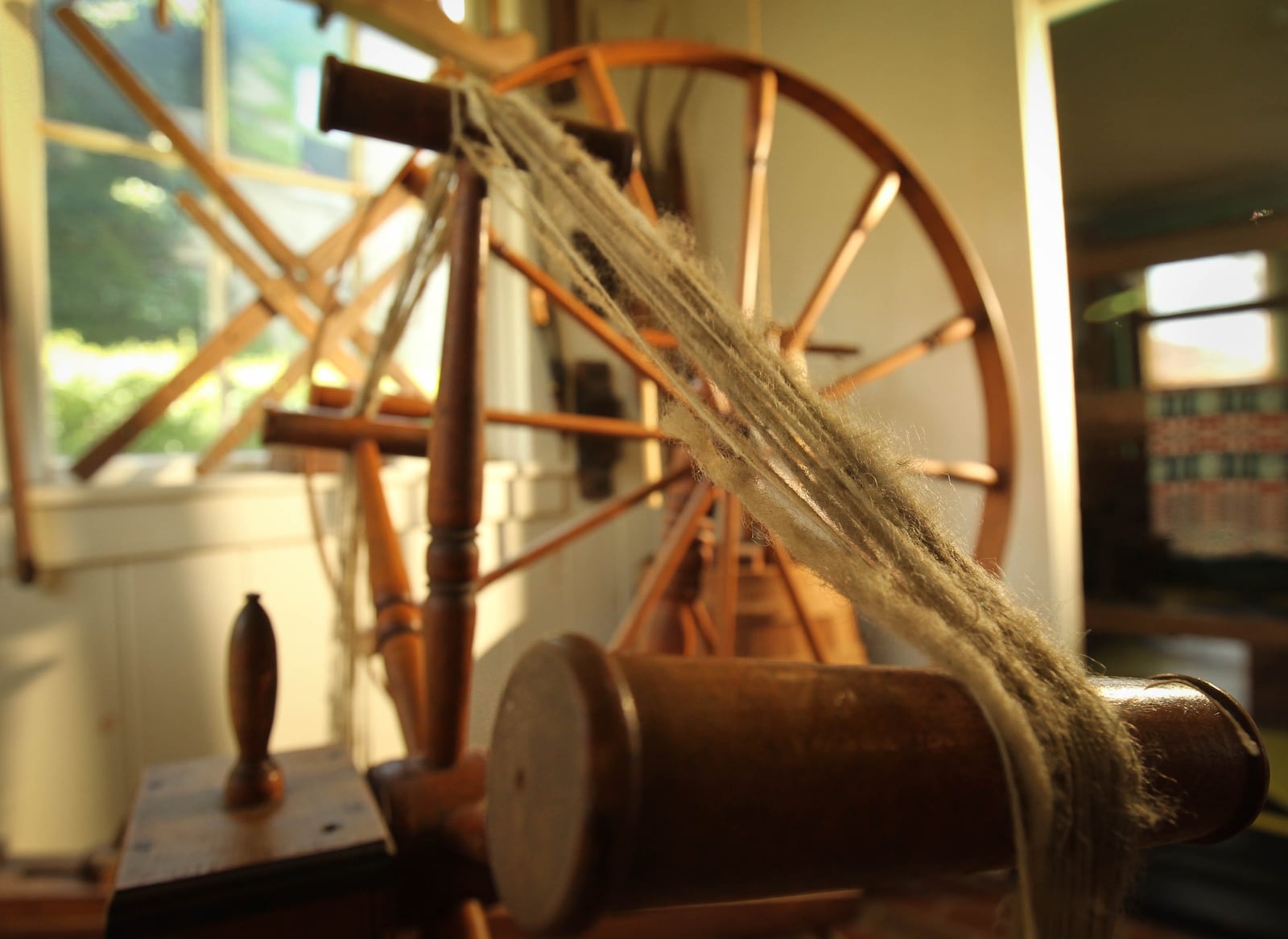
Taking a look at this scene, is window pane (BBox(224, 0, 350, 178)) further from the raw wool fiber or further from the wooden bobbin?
the wooden bobbin

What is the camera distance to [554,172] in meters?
0.51

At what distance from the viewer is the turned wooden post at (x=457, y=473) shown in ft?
1.92

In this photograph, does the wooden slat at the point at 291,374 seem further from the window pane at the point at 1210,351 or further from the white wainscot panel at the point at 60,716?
the window pane at the point at 1210,351

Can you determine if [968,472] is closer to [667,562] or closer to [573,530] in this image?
[667,562]

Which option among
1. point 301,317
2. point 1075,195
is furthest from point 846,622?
point 301,317

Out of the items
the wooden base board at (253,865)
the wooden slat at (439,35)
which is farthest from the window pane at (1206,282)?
the wooden slat at (439,35)

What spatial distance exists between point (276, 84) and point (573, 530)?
115 centimetres

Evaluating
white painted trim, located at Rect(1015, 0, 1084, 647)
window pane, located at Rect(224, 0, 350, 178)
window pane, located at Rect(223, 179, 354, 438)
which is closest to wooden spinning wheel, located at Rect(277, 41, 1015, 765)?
white painted trim, located at Rect(1015, 0, 1084, 647)

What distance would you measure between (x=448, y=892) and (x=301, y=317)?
1184mm

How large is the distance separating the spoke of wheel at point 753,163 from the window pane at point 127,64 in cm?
105

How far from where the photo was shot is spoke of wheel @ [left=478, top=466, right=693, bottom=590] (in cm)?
104

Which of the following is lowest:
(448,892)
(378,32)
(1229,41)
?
(448,892)

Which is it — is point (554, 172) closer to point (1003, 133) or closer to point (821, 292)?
point (821, 292)

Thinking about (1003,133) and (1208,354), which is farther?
(1003,133)
